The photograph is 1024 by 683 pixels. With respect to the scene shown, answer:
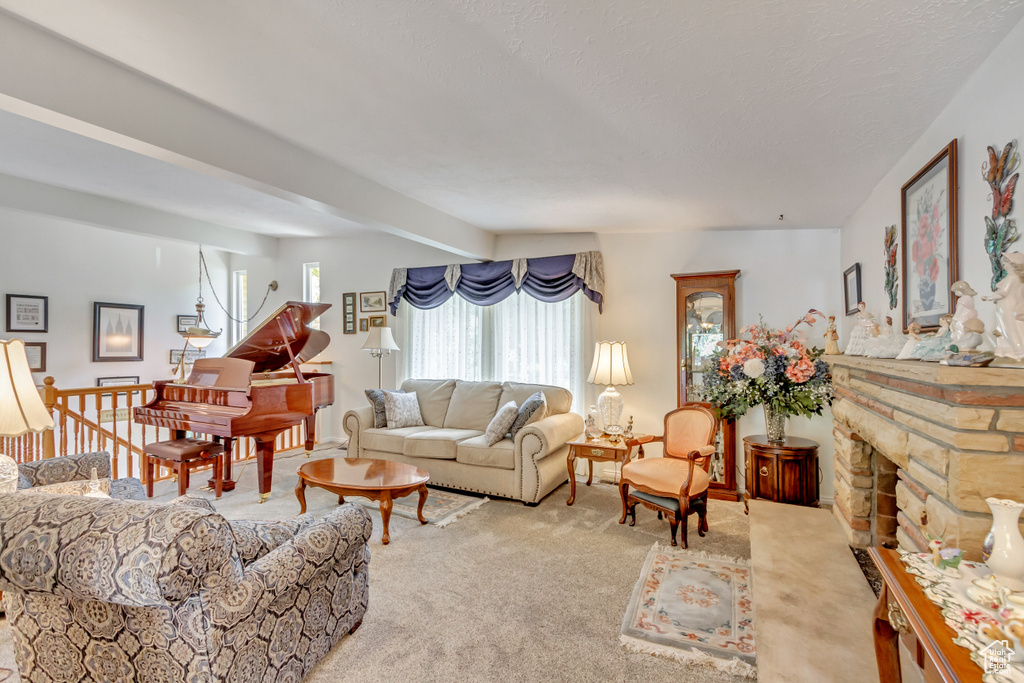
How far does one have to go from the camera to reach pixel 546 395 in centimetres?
463

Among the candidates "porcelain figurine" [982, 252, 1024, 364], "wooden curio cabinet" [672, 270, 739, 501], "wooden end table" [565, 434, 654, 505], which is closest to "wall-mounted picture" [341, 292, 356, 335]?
"wooden end table" [565, 434, 654, 505]

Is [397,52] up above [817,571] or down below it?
above

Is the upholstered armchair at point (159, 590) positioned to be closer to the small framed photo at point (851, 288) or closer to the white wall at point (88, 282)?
the small framed photo at point (851, 288)

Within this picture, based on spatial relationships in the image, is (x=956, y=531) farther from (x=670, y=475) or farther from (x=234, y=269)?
(x=234, y=269)

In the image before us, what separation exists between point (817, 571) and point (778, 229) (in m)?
2.90

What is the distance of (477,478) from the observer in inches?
164

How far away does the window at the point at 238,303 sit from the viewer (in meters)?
7.16

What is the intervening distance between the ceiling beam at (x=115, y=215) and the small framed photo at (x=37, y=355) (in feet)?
6.19

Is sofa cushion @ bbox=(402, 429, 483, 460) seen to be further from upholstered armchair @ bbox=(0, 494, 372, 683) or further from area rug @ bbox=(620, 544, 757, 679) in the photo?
upholstered armchair @ bbox=(0, 494, 372, 683)

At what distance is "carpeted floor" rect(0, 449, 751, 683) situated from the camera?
80.3 inches

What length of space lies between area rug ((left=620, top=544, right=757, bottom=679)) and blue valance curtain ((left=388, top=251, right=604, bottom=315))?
8.43 ft

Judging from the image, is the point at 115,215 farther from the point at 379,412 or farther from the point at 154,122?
the point at 154,122

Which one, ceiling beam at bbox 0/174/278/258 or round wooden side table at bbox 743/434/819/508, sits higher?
ceiling beam at bbox 0/174/278/258

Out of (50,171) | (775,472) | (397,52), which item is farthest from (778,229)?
(50,171)
